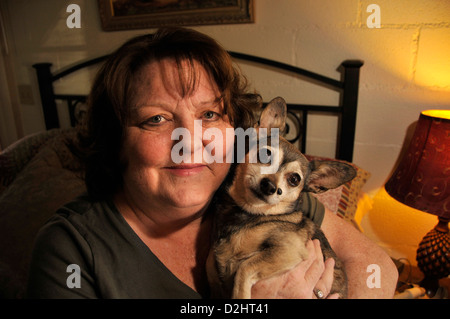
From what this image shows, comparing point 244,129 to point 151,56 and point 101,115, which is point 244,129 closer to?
point 151,56

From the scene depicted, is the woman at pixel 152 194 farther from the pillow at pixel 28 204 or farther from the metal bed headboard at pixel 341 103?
the metal bed headboard at pixel 341 103

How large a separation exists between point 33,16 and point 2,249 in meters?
2.28

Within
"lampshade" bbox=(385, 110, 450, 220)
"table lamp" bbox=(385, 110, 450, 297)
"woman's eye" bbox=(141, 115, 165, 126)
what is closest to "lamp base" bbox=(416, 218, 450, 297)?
"table lamp" bbox=(385, 110, 450, 297)

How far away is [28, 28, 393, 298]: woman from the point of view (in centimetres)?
93

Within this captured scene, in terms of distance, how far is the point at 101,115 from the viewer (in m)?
1.12

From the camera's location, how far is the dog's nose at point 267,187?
38.7 inches

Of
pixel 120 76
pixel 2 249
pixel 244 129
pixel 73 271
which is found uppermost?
pixel 120 76

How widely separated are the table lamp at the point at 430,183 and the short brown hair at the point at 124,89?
3.44 ft

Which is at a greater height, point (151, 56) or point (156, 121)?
point (151, 56)

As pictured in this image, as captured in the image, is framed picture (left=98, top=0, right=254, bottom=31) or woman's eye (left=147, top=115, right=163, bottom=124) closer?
woman's eye (left=147, top=115, right=163, bottom=124)

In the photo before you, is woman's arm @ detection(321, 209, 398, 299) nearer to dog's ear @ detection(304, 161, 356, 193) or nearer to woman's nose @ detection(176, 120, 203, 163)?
dog's ear @ detection(304, 161, 356, 193)

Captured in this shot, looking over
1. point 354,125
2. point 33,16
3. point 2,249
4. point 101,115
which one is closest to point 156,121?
point 101,115

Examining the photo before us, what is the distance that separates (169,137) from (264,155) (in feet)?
1.13

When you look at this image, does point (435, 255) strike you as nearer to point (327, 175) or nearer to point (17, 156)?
point (327, 175)
